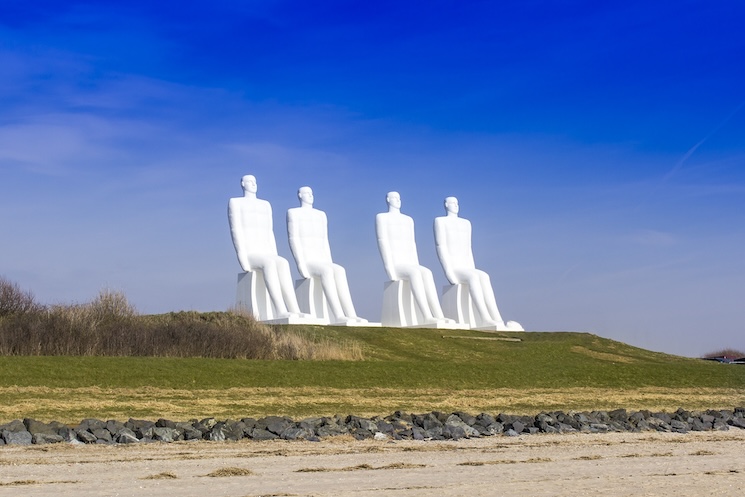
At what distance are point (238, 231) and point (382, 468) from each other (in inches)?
852

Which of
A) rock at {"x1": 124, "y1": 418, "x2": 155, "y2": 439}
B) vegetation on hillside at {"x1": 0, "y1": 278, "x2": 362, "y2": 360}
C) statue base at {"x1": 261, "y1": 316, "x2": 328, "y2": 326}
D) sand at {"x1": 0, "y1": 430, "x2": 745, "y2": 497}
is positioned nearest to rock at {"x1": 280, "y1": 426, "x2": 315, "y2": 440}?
sand at {"x1": 0, "y1": 430, "x2": 745, "y2": 497}

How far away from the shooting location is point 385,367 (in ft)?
76.2

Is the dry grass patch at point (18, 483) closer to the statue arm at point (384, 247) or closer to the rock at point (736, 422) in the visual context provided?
the rock at point (736, 422)

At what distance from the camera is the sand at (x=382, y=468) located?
31.3ft

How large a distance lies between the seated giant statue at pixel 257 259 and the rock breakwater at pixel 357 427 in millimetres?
15759

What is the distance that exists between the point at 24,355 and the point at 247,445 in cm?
919

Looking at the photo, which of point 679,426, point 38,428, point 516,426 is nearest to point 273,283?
point 679,426

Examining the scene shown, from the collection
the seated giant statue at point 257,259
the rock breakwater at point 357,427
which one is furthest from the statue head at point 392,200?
the rock breakwater at point 357,427

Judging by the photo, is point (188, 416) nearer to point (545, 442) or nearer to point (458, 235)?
point (545, 442)

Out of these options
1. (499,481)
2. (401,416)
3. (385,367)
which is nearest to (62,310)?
(385,367)

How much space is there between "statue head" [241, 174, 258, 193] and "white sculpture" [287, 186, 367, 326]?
1299mm

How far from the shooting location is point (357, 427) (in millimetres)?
15219

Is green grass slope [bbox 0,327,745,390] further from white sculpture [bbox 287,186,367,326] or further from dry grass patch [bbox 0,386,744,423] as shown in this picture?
white sculpture [bbox 287,186,367,326]

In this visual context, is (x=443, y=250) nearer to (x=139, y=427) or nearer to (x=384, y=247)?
(x=384, y=247)
